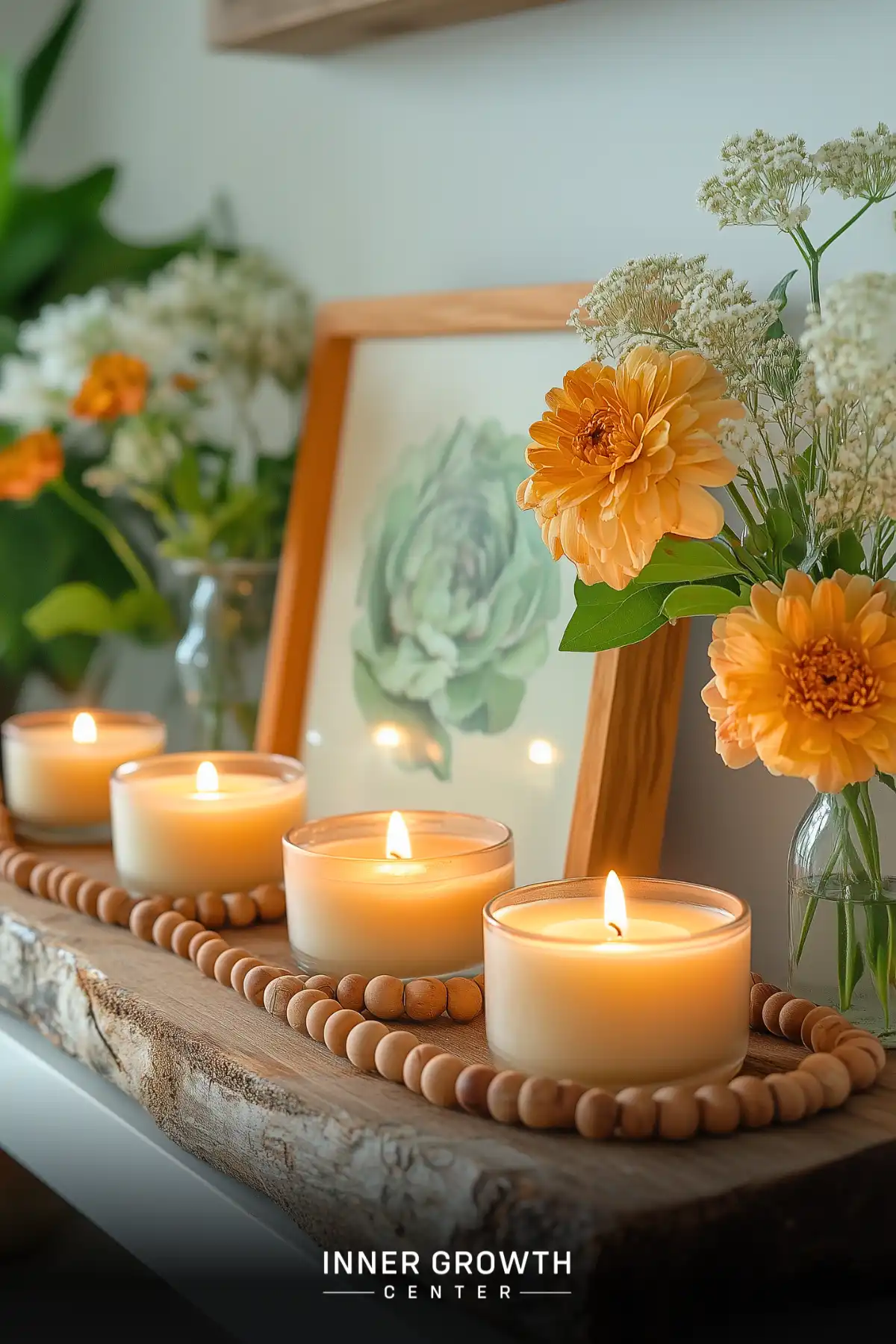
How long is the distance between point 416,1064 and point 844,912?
191 mm

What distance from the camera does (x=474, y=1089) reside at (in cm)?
54

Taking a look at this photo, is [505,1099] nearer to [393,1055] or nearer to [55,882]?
[393,1055]

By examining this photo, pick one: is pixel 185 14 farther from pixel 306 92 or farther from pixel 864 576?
pixel 864 576

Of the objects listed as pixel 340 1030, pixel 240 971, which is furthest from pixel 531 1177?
pixel 240 971

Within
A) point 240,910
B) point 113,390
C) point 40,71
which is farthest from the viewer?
point 40,71

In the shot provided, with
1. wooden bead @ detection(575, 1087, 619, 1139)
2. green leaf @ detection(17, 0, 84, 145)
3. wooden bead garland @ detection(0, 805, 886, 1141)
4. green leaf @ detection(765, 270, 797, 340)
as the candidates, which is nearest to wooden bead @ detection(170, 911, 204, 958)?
wooden bead garland @ detection(0, 805, 886, 1141)

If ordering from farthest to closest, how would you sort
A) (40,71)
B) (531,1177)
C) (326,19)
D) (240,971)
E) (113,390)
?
(40,71) < (113,390) < (326,19) < (240,971) < (531,1177)

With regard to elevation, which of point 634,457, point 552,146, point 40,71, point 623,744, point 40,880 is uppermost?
point 40,71

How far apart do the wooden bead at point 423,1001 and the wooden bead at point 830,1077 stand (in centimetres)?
17

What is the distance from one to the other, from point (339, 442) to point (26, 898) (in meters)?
0.37

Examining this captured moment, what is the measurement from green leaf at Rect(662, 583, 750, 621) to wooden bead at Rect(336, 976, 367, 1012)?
0.73ft

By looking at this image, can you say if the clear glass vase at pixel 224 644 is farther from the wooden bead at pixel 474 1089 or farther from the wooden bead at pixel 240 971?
the wooden bead at pixel 474 1089

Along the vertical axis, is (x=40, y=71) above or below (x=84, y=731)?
above

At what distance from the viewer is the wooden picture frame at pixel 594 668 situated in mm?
746
